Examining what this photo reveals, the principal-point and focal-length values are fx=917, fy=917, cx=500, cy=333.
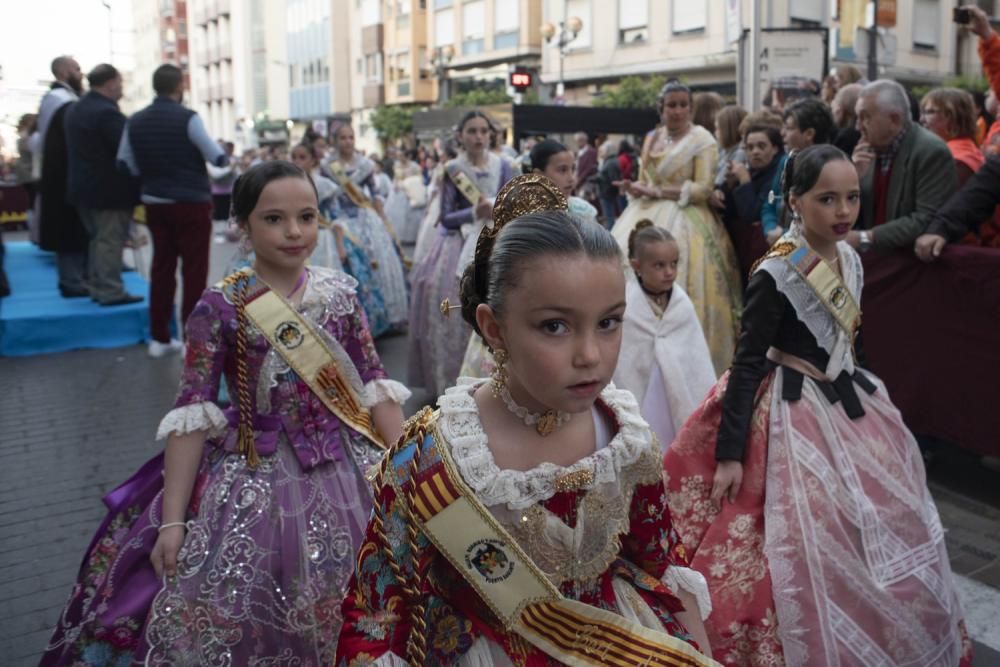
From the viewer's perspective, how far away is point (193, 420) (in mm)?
2525

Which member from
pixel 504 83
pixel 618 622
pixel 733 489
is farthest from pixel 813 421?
pixel 504 83

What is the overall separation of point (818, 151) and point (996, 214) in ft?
6.90

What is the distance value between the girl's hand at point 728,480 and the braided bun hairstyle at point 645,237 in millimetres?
1232

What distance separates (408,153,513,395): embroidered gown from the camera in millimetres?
5965

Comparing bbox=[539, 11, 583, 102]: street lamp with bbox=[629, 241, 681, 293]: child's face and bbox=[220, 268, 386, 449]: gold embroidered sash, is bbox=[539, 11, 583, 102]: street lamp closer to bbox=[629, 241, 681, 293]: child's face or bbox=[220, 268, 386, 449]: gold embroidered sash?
bbox=[629, 241, 681, 293]: child's face

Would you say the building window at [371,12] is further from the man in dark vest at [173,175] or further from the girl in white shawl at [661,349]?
the girl in white shawl at [661,349]

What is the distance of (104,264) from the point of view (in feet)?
26.6

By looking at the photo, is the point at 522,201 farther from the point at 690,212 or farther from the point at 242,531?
the point at 690,212

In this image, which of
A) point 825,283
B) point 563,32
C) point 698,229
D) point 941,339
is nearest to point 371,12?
point 563,32

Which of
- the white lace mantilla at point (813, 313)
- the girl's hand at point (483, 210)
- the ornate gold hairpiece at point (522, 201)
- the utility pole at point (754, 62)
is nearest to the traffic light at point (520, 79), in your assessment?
the utility pole at point (754, 62)

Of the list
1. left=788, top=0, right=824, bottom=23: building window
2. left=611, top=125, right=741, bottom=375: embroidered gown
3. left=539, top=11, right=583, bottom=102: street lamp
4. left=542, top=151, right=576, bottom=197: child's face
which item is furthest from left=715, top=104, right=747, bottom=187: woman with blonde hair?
left=539, top=11, right=583, bottom=102: street lamp

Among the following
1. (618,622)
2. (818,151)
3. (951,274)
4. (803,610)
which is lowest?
(803,610)

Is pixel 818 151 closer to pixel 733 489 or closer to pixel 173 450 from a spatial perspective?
pixel 733 489

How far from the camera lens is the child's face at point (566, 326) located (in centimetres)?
148
